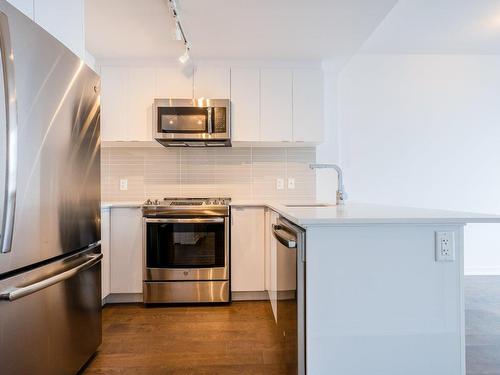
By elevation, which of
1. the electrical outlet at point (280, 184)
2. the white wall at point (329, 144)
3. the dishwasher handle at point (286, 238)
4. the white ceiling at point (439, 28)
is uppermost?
the white ceiling at point (439, 28)

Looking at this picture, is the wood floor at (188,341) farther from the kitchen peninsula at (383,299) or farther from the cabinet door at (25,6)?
the cabinet door at (25,6)

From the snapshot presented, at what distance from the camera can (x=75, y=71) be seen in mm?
1439

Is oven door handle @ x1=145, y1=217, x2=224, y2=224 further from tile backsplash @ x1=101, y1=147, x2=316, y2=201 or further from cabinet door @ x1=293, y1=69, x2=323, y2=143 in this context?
cabinet door @ x1=293, y1=69, x2=323, y2=143

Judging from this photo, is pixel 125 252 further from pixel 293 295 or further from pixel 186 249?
pixel 293 295

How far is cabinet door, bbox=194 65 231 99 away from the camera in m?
2.82

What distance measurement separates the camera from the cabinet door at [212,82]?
9.26 feet

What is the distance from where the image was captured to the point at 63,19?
158cm

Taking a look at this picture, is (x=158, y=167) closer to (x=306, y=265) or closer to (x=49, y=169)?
(x=49, y=169)

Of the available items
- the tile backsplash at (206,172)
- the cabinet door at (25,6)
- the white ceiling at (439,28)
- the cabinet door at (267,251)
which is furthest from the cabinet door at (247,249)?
the white ceiling at (439,28)

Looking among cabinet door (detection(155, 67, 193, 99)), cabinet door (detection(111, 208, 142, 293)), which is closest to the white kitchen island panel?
cabinet door (detection(111, 208, 142, 293))

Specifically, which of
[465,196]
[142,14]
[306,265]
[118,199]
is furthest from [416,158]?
[118,199]

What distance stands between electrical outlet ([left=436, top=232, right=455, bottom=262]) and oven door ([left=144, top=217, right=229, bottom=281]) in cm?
169

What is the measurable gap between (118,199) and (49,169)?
6.34 ft

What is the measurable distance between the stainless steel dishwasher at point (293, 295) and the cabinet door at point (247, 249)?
1.06m
